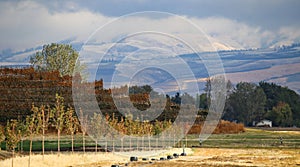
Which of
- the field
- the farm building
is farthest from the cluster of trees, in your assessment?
the field

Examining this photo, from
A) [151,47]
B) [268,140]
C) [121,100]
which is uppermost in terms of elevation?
[151,47]

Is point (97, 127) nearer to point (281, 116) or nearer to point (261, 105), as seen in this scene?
point (281, 116)

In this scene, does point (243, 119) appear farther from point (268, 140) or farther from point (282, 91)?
point (268, 140)

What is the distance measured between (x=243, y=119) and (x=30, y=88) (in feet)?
250

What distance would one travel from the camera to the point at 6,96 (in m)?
85.4

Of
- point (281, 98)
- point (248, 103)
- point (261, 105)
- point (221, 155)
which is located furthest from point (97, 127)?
point (281, 98)

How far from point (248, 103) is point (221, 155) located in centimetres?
8942

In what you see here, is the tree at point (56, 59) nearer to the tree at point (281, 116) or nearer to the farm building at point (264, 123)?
the farm building at point (264, 123)

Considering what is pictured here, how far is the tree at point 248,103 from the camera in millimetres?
150125

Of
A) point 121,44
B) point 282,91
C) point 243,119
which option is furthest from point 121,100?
point 282,91

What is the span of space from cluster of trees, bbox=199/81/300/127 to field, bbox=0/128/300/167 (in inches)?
1041

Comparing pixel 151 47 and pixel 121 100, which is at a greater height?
pixel 151 47

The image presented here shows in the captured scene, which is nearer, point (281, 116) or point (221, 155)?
point (221, 155)

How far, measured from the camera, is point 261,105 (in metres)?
153
